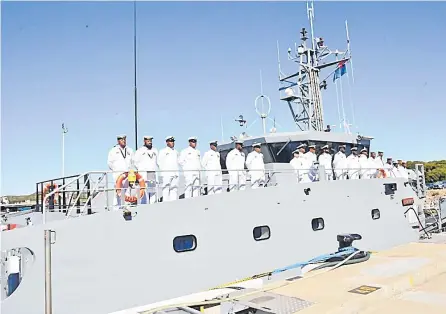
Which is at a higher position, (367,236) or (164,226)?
(164,226)

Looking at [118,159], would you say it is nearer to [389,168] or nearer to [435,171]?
[389,168]

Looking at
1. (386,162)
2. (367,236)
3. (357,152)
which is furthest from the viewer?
(386,162)

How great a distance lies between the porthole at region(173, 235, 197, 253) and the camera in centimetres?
770

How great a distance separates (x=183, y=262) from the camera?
764 centimetres

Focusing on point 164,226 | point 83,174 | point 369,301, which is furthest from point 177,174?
point 369,301

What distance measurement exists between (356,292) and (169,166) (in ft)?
15.6

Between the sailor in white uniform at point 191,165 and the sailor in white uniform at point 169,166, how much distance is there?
0.19 metres

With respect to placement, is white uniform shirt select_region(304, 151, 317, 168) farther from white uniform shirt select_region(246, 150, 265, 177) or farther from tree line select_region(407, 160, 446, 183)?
tree line select_region(407, 160, 446, 183)

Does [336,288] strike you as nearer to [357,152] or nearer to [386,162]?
[357,152]

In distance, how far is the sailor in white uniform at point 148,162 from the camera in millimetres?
8320

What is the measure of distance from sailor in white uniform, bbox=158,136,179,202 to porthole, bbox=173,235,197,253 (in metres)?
1.08

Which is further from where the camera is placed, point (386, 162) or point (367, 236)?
point (386, 162)

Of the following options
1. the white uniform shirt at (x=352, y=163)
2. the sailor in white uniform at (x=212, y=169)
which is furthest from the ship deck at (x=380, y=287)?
the white uniform shirt at (x=352, y=163)

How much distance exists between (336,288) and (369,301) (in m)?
0.76
